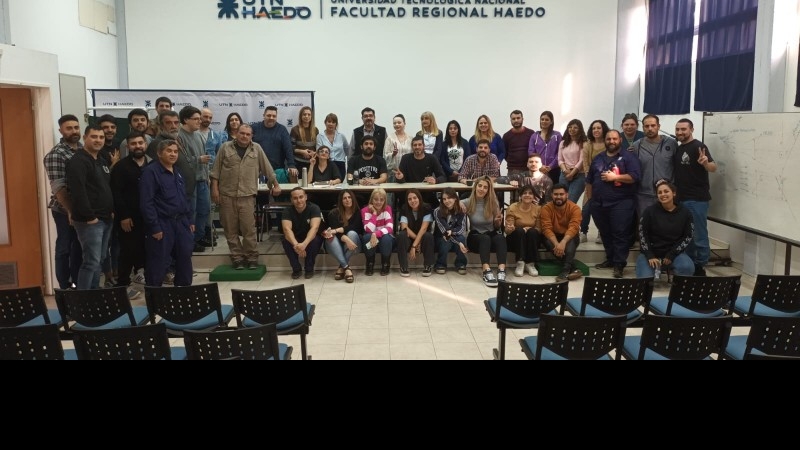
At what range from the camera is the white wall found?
34.6ft

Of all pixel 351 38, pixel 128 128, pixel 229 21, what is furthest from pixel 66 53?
pixel 351 38

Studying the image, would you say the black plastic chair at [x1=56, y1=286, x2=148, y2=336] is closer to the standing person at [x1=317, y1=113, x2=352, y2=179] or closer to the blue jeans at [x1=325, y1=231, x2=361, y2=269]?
the blue jeans at [x1=325, y1=231, x2=361, y2=269]

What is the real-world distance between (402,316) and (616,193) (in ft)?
8.90

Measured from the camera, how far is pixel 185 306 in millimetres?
3990

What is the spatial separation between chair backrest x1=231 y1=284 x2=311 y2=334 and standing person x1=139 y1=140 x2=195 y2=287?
72.6 inches

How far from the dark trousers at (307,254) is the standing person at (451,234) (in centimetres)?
125

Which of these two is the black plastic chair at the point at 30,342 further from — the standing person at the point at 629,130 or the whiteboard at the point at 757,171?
the standing person at the point at 629,130

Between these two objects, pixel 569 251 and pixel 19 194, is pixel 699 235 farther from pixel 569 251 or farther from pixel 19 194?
pixel 19 194

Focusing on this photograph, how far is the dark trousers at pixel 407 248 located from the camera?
7000mm

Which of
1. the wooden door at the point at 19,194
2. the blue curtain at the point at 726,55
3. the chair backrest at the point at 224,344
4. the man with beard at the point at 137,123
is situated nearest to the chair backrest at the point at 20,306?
the chair backrest at the point at 224,344

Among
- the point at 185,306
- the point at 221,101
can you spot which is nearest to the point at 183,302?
the point at 185,306

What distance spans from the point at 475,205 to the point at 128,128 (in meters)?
3.74

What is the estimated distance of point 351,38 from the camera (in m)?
10.6
